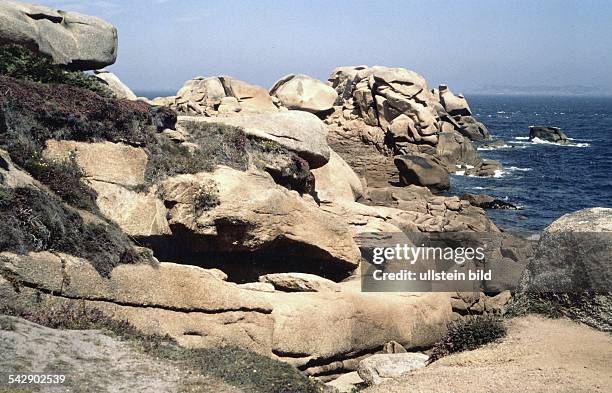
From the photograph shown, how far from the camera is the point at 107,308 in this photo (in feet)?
40.0

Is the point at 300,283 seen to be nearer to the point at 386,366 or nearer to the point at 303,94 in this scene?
the point at 386,366

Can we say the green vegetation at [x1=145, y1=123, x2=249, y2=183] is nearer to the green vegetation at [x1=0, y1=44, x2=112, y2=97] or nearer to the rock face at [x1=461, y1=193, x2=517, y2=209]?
the green vegetation at [x1=0, y1=44, x2=112, y2=97]

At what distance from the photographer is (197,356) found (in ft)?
36.6

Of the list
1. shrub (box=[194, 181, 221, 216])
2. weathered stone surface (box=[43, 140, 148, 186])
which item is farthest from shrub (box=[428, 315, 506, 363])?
weathered stone surface (box=[43, 140, 148, 186])

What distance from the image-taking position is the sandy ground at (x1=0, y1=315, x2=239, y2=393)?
29.5ft

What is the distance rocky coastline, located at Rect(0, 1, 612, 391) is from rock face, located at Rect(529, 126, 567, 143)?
204 ft

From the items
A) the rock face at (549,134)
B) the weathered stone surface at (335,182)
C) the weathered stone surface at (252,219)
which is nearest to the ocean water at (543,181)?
the rock face at (549,134)

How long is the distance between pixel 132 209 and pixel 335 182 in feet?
36.8

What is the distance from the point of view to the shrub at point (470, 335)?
12125 mm

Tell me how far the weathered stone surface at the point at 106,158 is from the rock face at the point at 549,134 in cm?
7654

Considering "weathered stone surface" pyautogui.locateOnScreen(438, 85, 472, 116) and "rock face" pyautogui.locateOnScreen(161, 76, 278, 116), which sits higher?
"rock face" pyautogui.locateOnScreen(161, 76, 278, 116)

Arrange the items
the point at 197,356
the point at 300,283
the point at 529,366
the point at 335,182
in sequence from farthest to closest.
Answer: the point at 335,182
the point at 300,283
the point at 197,356
the point at 529,366

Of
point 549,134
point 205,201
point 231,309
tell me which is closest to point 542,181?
point 549,134

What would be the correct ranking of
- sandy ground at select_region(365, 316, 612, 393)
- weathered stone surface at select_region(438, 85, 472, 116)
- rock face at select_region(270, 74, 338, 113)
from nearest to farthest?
sandy ground at select_region(365, 316, 612, 393) → rock face at select_region(270, 74, 338, 113) → weathered stone surface at select_region(438, 85, 472, 116)
